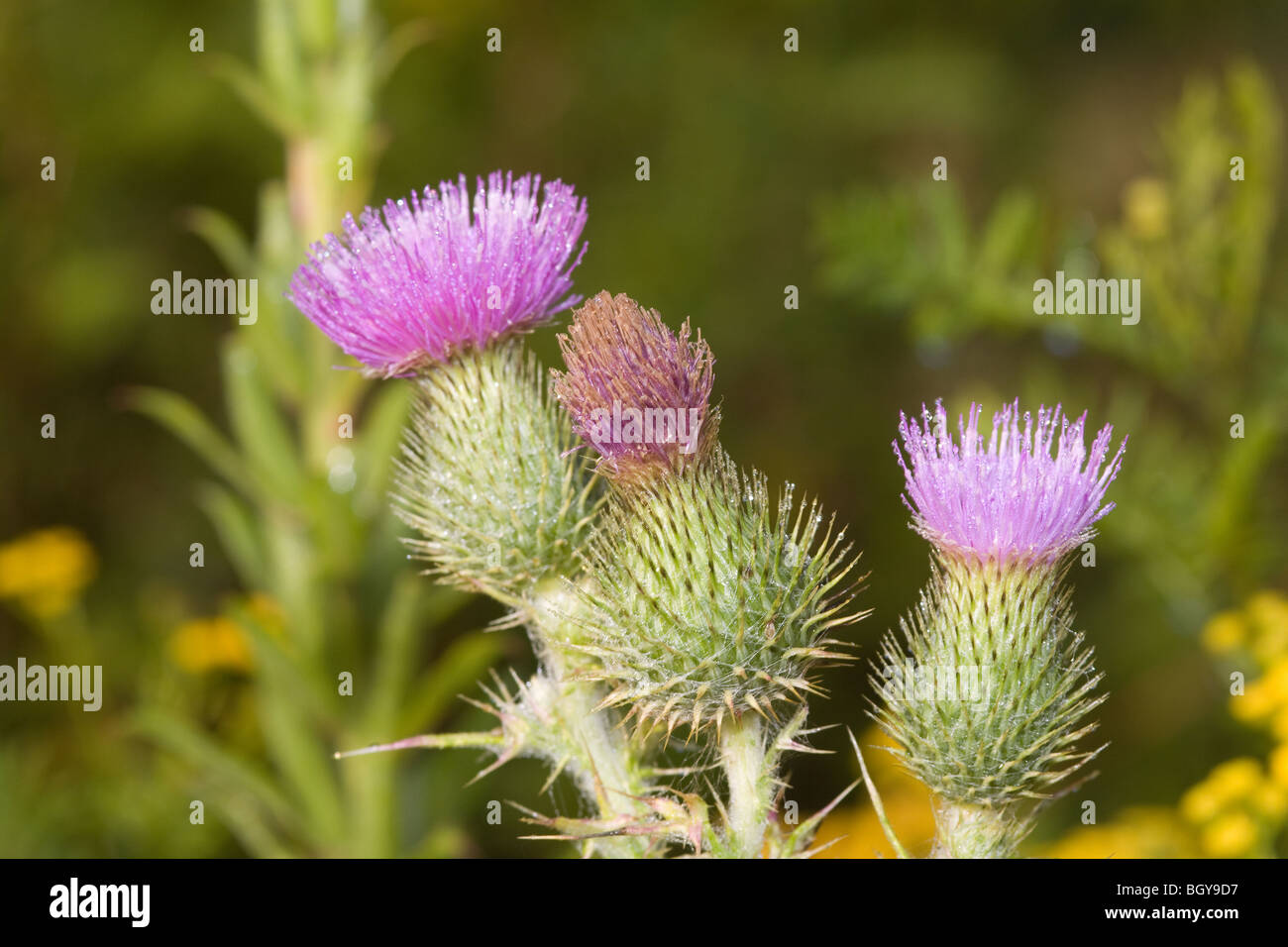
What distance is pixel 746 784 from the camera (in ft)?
5.55

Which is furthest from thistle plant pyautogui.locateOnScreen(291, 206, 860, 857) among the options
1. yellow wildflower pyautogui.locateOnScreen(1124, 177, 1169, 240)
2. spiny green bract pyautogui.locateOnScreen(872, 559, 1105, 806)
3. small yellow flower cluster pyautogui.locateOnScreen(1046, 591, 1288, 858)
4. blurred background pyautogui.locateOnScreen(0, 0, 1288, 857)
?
yellow wildflower pyautogui.locateOnScreen(1124, 177, 1169, 240)

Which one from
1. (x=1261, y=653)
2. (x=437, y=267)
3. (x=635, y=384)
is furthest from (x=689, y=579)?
(x=1261, y=653)

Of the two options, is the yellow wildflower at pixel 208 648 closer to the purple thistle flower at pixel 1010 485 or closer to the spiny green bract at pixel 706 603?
the spiny green bract at pixel 706 603

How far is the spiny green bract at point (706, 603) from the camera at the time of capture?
1715 mm

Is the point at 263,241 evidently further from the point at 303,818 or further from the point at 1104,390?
the point at 1104,390

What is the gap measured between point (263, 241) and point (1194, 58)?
174 inches

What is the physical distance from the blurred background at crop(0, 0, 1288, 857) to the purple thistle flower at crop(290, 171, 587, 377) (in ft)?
3.26

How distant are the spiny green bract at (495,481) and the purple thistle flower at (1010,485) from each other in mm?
531

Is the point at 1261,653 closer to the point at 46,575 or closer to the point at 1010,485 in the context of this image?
the point at 1010,485

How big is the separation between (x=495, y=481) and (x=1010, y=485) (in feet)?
2.66

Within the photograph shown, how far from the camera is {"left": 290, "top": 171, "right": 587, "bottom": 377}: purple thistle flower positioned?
72.3 inches

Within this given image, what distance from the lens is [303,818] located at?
9.70 ft
